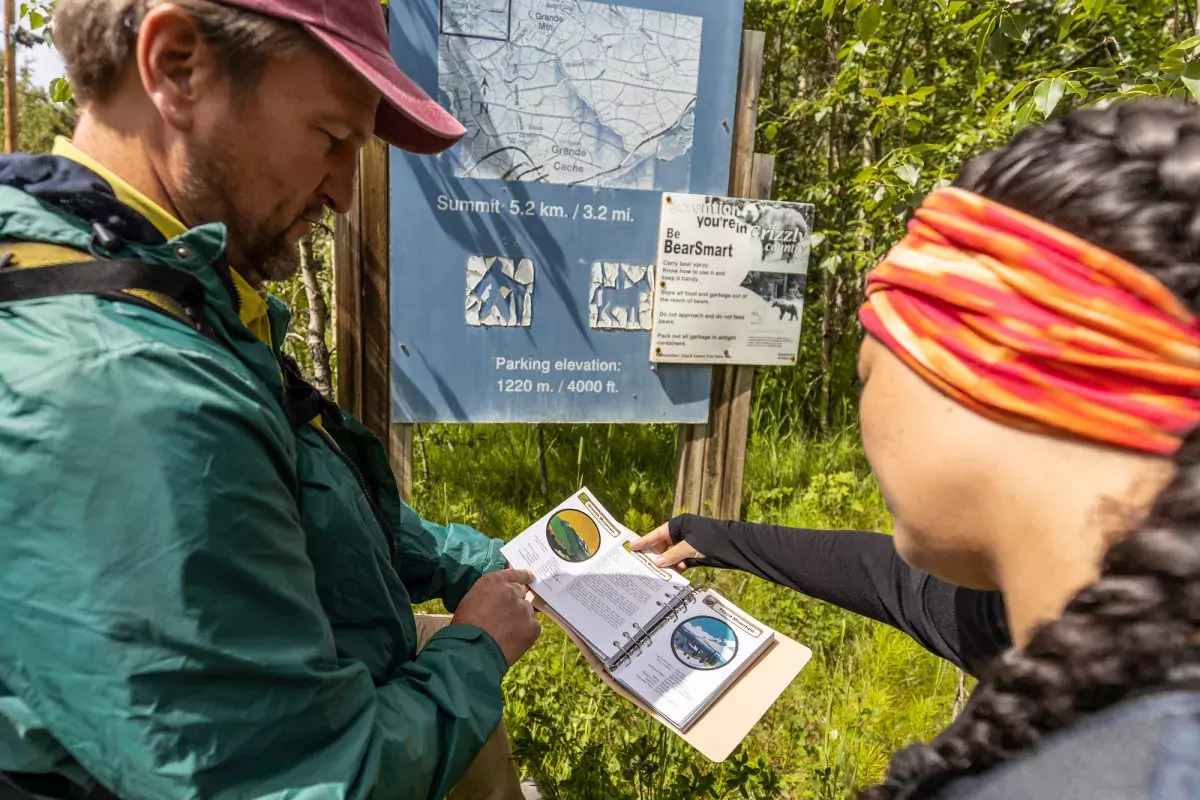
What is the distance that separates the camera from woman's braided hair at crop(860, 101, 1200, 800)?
675 mm

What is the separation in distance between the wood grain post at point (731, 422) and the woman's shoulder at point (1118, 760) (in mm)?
2750

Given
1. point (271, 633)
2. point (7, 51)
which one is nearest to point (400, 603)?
point (271, 633)

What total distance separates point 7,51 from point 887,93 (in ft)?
17.5

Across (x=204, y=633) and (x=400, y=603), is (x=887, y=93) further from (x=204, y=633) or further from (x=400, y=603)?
(x=204, y=633)

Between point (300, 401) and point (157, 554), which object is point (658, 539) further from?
point (157, 554)

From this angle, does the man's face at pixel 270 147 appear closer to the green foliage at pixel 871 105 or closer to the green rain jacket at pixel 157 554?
the green rain jacket at pixel 157 554

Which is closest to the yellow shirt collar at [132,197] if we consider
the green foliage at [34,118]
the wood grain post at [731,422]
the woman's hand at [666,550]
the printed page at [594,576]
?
the printed page at [594,576]

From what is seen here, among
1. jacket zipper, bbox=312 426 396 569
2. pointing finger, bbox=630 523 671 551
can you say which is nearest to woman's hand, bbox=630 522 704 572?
pointing finger, bbox=630 523 671 551

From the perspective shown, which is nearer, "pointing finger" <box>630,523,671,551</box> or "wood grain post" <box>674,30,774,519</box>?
"pointing finger" <box>630,523,671,551</box>

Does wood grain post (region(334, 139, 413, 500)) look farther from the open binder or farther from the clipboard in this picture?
the clipboard

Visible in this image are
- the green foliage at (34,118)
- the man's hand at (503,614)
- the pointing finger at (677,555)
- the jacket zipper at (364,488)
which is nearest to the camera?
the jacket zipper at (364,488)

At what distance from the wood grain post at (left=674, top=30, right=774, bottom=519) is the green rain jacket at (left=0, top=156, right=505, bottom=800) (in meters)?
2.43

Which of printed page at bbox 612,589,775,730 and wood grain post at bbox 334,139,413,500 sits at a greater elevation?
wood grain post at bbox 334,139,413,500

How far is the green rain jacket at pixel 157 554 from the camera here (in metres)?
0.89
